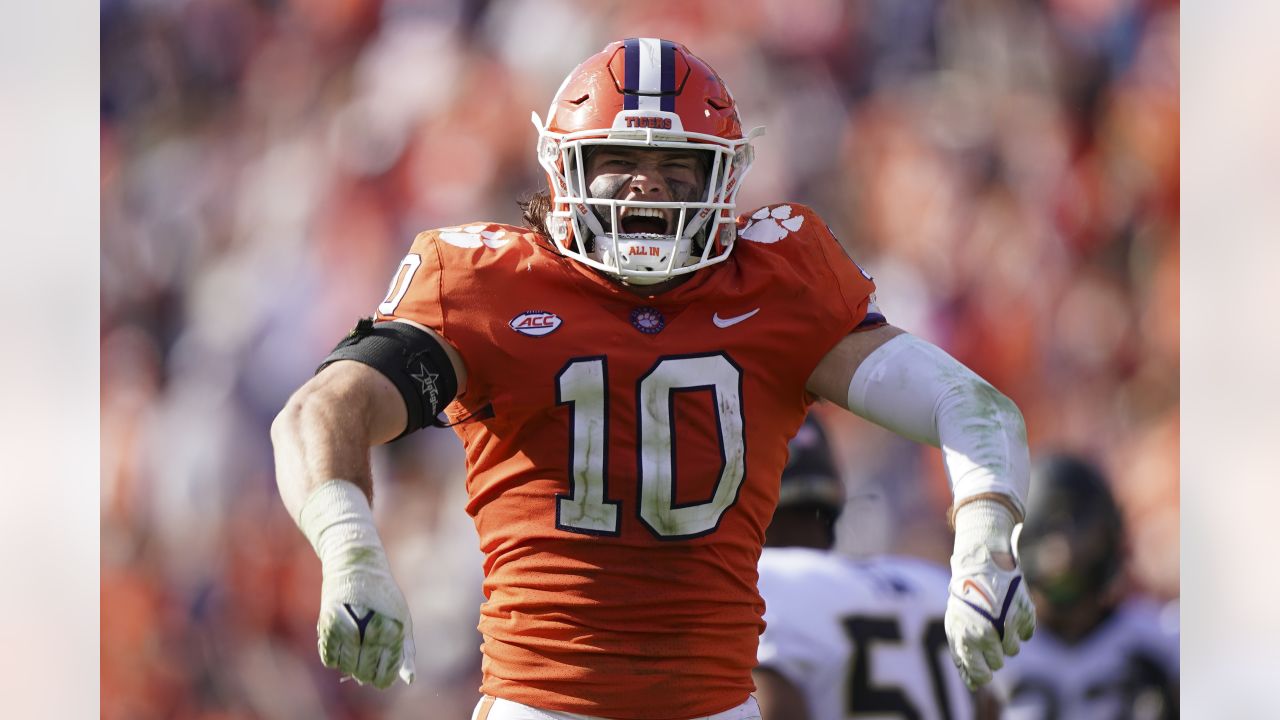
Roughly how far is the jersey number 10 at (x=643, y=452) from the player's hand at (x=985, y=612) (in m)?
0.37

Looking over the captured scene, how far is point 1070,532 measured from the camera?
342 cm

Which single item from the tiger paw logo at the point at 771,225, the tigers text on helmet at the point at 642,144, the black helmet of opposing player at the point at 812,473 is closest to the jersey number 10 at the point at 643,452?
the tigers text on helmet at the point at 642,144

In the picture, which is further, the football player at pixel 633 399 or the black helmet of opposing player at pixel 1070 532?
A: the black helmet of opposing player at pixel 1070 532

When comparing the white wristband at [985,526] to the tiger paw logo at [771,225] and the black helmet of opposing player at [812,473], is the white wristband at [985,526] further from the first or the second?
the black helmet of opposing player at [812,473]

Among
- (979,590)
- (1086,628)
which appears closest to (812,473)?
(1086,628)

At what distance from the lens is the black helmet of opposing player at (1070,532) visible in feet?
11.1

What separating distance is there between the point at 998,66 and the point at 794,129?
537 millimetres

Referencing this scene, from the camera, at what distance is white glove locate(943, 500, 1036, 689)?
5.33ft

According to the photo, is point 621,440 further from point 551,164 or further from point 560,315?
point 551,164

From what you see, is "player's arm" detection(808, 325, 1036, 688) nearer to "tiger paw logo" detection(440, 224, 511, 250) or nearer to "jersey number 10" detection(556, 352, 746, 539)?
"jersey number 10" detection(556, 352, 746, 539)

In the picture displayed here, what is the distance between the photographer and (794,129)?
347 centimetres

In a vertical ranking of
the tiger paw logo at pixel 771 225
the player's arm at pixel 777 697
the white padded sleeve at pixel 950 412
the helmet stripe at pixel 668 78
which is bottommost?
the player's arm at pixel 777 697

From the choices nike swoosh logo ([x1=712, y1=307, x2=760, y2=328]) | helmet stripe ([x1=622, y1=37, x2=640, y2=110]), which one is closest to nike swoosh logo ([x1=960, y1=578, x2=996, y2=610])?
nike swoosh logo ([x1=712, y1=307, x2=760, y2=328])

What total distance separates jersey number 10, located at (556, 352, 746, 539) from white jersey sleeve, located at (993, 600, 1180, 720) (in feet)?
6.03
